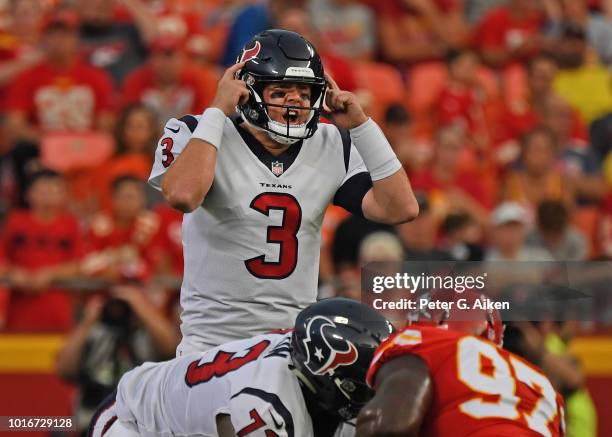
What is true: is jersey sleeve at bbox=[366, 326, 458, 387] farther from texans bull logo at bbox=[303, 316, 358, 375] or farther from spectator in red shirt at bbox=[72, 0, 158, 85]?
spectator in red shirt at bbox=[72, 0, 158, 85]

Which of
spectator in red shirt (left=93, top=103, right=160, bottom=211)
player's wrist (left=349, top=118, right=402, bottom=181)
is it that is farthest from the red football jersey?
spectator in red shirt (left=93, top=103, right=160, bottom=211)

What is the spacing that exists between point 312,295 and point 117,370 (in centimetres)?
263

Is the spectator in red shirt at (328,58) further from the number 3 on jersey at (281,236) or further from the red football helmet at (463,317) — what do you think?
the red football helmet at (463,317)

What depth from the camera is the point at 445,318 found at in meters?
4.40

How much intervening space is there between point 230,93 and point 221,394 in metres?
1.26

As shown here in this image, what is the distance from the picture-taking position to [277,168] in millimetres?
5039

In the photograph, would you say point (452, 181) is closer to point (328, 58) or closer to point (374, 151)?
point (328, 58)

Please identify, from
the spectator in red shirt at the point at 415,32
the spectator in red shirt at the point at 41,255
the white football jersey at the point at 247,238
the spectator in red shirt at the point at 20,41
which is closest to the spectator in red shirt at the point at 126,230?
the spectator in red shirt at the point at 41,255

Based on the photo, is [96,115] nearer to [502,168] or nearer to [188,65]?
[188,65]

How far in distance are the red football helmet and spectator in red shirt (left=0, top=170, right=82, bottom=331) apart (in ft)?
13.0

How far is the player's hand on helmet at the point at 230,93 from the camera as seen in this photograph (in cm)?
489

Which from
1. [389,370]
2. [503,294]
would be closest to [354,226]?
[503,294]

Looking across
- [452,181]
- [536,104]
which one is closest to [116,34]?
[452,181]

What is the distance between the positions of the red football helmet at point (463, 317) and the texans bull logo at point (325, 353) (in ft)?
1.15
